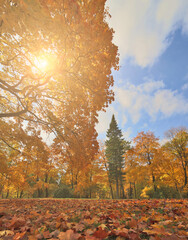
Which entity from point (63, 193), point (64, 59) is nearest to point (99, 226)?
point (64, 59)

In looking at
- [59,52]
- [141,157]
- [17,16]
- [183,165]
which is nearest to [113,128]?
[141,157]

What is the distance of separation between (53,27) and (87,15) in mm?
1456

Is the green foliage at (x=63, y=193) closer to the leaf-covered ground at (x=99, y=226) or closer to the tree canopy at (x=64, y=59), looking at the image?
the tree canopy at (x=64, y=59)

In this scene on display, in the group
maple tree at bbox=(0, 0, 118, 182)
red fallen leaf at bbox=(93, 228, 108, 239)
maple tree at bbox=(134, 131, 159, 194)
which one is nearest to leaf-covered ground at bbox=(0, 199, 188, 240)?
red fallen leaf at bbox=(93, 228, 108, 239)

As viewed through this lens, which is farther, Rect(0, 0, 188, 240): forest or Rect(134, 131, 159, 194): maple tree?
Rect(134, 131, 159, 194): maple tree

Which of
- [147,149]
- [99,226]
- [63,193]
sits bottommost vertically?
[63,193]

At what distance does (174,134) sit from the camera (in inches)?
683

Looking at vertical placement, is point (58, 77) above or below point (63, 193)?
above

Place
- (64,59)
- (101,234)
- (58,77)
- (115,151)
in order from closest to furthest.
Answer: (101,234) < (64,59) < (58,77) < (115,151)

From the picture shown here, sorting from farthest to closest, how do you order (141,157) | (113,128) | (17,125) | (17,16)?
(113,128) < (141,157) < (17,125) < (17,16)

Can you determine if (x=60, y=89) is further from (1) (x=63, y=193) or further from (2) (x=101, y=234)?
(1) (x=63, y=193)

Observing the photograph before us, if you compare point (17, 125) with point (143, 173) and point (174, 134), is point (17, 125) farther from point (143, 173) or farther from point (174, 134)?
point (174, 134)

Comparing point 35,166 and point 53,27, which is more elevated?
point 53,27

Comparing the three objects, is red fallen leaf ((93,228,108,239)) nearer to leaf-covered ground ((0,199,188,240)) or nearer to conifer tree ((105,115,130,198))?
leaf-covered ground ((0,199,188,240))
